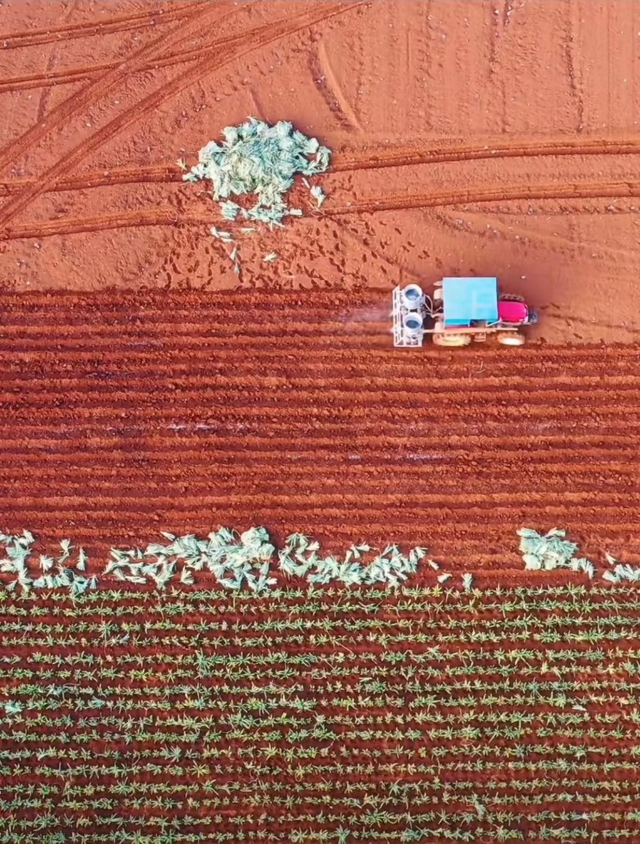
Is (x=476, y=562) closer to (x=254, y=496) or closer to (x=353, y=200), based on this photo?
(x=254, y=496)

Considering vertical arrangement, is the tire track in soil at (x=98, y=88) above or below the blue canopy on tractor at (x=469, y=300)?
above

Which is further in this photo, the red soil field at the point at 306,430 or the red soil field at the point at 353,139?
the red soil field at the point at 353,139

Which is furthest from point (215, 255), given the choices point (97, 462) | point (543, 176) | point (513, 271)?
point (543, 176)

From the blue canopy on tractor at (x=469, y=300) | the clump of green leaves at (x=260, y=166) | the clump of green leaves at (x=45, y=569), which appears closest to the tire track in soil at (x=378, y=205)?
the clump of green leaves at (x=260, y=166)

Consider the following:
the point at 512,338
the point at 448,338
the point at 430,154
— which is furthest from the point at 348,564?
the point at 430,154

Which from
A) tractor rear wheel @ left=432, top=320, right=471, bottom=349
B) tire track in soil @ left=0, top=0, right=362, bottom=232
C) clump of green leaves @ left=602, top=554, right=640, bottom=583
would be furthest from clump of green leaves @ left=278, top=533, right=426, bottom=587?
tire track in soil @ left=0, top=0, right=362, bottom=232

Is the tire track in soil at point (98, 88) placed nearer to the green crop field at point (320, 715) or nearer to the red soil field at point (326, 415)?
the red soil field at point (326, 415)
